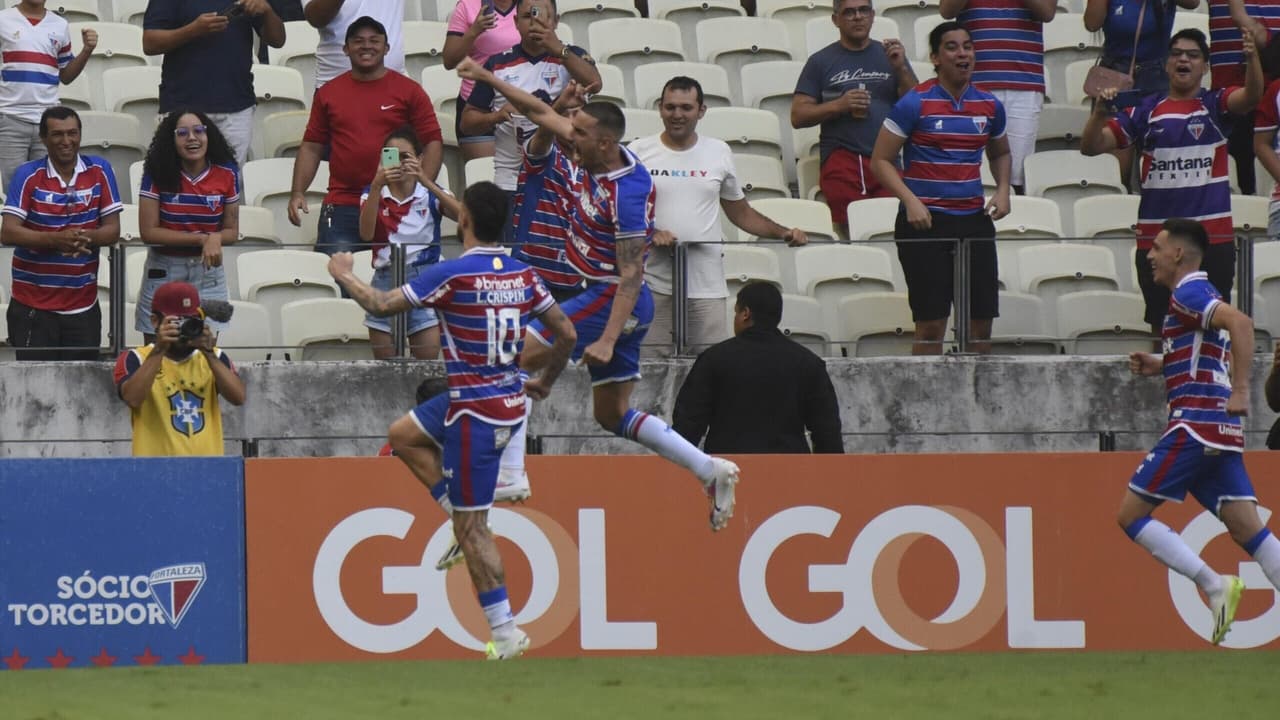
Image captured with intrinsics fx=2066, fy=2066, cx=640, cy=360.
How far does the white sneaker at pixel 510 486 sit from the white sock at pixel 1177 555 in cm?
304

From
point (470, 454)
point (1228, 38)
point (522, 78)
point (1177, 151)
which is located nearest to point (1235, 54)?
point (1228, 38)

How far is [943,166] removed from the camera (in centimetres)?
1184

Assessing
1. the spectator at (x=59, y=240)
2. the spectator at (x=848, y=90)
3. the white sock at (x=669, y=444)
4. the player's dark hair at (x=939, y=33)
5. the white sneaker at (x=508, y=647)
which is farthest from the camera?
the spectator at (x=848, y=90)

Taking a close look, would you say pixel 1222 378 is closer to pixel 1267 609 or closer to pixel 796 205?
pixel 1267 609

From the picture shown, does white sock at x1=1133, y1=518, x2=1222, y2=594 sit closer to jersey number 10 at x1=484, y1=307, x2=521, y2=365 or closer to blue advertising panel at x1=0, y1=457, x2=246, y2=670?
jersey number 10 at x1=484, y1=307, x2=521, y2=365

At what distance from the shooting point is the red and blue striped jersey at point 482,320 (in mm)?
8789

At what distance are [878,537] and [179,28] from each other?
553 centimetres

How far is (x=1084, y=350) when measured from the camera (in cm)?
1184

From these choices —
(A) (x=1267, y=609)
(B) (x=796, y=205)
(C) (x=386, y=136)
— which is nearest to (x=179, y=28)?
(C) (x=386, y=136)

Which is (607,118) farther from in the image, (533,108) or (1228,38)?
(1228,38)

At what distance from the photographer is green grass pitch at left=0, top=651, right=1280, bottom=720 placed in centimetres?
774

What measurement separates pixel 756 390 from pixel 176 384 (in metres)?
2.98

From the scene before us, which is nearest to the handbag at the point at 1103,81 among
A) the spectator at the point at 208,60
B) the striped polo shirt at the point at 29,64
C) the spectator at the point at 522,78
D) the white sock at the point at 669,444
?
the spectator at the point at 522,78

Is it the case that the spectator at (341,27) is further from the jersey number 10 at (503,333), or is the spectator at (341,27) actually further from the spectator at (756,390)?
the jersey number 10 at (503,333)
